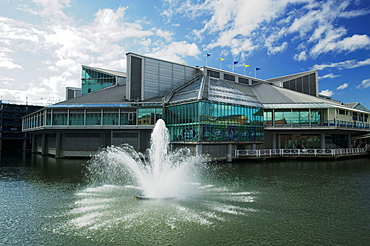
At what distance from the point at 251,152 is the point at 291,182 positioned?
22.0 m

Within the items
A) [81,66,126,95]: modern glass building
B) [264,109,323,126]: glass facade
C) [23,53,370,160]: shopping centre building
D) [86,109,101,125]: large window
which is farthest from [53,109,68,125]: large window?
[264,109,323,126]: glass facade

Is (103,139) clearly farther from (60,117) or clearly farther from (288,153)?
(288,153)

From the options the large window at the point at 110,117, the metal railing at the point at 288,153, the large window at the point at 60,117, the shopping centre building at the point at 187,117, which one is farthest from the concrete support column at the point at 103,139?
the metal railing at the point at 288,153

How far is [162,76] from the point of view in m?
54.8

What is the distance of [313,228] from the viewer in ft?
42.0

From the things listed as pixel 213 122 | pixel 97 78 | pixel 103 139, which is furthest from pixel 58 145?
pixel 213 122

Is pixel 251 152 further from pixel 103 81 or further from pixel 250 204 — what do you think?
pixel 103 81

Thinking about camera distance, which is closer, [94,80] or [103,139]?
[103,139]

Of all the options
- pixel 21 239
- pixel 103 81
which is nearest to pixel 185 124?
pixel 21 239

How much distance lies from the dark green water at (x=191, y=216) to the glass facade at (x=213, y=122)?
17463mm

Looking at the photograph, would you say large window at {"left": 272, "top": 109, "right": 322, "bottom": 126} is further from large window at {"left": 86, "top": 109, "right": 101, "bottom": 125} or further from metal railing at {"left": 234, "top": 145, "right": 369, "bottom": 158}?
large window at {"left": 86, "top": 109, "right": 101, "bottom": 125}

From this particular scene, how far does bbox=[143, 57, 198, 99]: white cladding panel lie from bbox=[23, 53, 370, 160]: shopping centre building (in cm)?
20

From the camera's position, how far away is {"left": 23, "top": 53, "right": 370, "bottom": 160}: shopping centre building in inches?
1649

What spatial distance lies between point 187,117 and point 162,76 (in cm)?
1676
